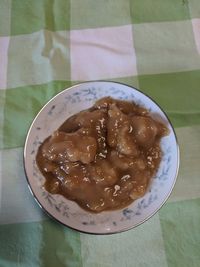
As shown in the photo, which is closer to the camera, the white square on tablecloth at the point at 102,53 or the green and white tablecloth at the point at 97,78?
the green and white tablecloth at the point at 97,78

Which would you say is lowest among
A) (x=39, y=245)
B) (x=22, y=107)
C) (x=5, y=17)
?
(x=39, y=245)

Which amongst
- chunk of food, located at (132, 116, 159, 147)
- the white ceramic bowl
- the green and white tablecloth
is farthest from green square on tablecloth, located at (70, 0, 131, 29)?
chunk of food, located at (132, 116, 159, 147)

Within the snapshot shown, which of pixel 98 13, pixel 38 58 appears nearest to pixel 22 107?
pixel 38 58

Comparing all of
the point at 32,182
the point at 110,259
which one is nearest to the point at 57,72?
the point at 32,182

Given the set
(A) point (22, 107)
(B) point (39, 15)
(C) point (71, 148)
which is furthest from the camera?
(B) point (39, 15)

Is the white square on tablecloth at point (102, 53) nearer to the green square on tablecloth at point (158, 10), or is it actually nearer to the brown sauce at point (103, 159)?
the green square on tablecloth at point (158, 10)

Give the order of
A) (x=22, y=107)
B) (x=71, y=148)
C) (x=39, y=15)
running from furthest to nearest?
(x=39, y=15) < (x=22, y=107) < (x=71, y=148)

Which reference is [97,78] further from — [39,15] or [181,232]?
[181,232]

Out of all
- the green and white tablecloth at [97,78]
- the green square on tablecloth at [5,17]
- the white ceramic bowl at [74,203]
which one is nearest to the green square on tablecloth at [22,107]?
the green and white tablecloth at [97,78]
